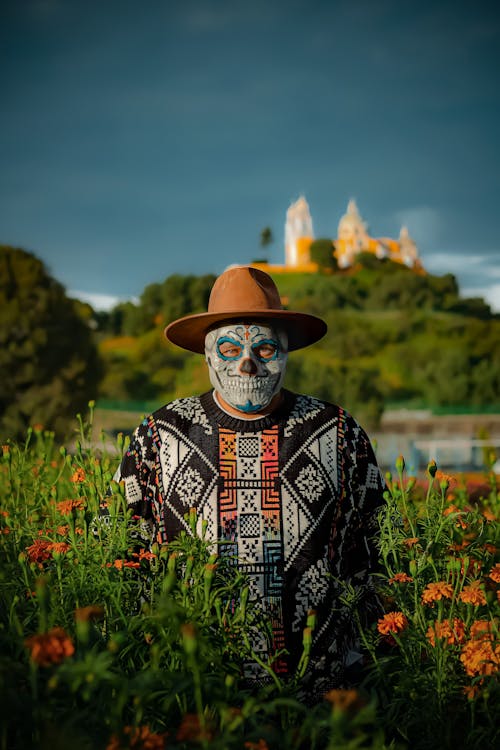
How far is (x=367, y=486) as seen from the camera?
2559 mm

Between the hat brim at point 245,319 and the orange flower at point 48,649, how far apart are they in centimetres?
142

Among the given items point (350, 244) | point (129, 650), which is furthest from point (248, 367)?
point (350, 244)

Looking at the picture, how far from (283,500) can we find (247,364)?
50cm

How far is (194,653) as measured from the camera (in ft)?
3.93

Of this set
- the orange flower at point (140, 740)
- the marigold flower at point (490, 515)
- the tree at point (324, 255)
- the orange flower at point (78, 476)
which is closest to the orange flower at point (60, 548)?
the orange flower at point (78, 476)

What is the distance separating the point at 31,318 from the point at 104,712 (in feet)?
51.9

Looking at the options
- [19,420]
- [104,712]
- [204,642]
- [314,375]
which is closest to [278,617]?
[204,642]

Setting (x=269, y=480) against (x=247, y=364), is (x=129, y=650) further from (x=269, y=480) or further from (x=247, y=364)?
(x=247, y=364)

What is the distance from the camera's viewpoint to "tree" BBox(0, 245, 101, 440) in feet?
51.1

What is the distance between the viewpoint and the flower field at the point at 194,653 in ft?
4.07

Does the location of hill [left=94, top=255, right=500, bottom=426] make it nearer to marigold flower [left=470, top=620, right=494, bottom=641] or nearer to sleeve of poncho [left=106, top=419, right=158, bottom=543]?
sleeve of poncho [left=106, top=419, right=158, bottom=543]

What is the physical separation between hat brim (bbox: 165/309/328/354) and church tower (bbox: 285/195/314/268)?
3258 inches

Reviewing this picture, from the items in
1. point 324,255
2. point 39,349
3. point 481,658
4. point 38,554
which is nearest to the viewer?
point 481,658

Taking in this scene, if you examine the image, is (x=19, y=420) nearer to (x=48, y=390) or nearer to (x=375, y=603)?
(x=48, y=390)
